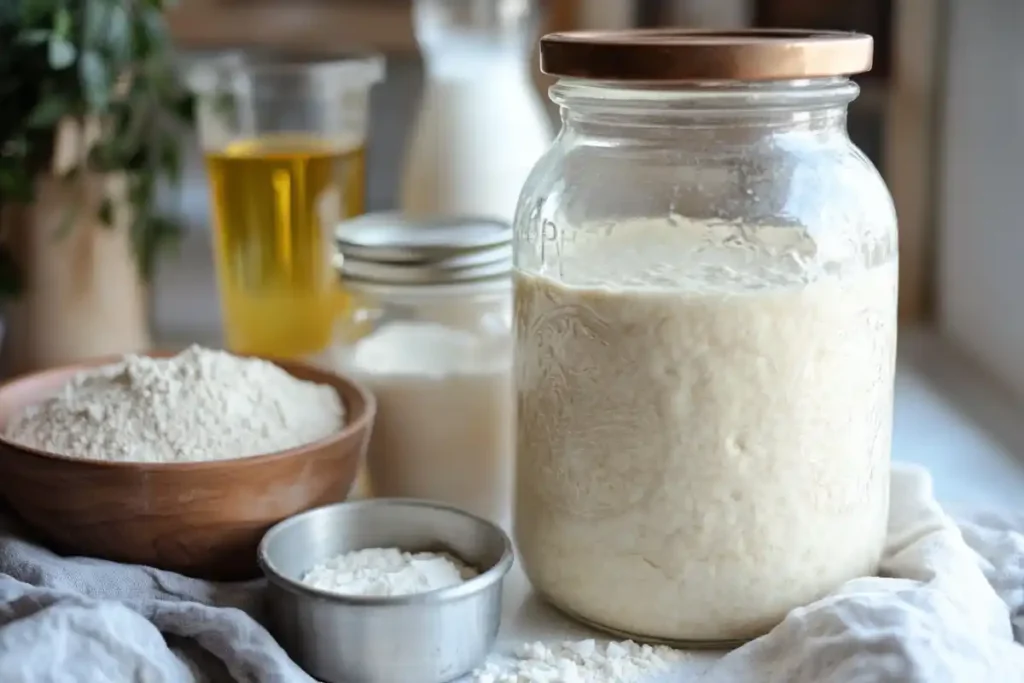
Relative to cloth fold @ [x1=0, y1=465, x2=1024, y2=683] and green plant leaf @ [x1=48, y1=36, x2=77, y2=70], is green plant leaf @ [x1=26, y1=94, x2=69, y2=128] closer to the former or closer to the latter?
green plant leaf @ [x1=48, y1=36, x2=77, y2=70]

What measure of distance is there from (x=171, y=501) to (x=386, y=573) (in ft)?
0.34

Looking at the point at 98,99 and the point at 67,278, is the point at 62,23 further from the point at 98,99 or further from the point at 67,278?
the point at 67,278

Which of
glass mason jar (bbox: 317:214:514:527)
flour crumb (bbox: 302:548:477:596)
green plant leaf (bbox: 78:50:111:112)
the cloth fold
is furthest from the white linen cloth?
green plant leaf (bbox: 78:50:111:112)

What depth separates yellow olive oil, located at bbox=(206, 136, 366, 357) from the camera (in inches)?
36.5

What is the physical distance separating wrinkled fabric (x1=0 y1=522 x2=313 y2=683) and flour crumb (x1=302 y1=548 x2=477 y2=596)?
1.4 inches

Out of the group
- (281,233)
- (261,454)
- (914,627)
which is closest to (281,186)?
(281,233)

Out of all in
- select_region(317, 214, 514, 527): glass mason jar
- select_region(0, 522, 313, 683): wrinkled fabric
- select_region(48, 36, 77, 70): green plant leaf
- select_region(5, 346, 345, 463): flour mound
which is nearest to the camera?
select_region(0, 522, 313, 683): wrinkled fabric

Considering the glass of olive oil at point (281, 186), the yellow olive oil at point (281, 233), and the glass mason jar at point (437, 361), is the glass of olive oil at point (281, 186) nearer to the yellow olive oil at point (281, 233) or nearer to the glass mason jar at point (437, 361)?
the yellow olive oil at point (281, 233)

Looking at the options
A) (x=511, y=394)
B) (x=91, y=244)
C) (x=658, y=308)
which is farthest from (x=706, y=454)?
(x=91, y=244)

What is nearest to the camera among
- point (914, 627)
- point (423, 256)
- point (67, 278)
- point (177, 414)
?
point (914, 627)

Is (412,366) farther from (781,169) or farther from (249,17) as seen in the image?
(249,17)

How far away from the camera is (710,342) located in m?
0.56

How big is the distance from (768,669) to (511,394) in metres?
0.25

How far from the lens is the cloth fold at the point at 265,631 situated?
517mm
